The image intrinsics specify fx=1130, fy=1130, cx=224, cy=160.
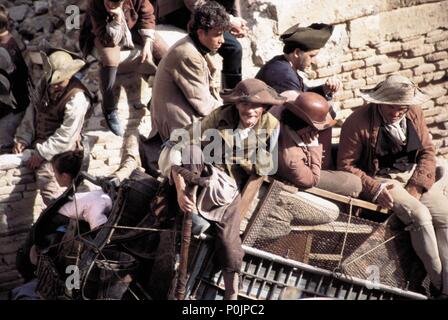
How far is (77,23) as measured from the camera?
10297 millimetres

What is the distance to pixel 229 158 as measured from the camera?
26.5ft

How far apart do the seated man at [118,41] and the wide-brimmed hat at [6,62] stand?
66cm

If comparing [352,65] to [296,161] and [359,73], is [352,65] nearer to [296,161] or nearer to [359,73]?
[359,73]

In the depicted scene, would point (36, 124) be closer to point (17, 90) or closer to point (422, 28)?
point (17, 90)

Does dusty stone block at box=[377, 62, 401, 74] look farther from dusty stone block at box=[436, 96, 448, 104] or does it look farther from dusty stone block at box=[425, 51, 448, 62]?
dusty stone block at box=[436, 96, 448, 104]

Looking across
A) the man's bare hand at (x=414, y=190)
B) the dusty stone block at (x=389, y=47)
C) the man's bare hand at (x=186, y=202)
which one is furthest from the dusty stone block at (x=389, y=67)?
the man's bare hand at (x=186, y=202)

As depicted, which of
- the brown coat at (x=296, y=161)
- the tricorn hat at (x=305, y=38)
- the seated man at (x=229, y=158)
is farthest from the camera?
the tricorn hat at (x=305, y=38)

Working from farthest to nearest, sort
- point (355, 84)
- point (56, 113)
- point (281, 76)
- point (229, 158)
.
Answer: point (355, 84) < point (56, 113) < point (281, 76) < point (229, 158)

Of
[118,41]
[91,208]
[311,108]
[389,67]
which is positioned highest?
[118,41]

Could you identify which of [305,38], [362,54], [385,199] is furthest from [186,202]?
[362,54]

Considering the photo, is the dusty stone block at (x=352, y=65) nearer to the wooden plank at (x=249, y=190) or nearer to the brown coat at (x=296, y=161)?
the brown coat at (x=296, y=161)

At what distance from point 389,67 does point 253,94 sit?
127 inches

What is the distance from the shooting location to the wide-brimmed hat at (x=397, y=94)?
29.0ft

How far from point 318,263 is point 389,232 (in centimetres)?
65
